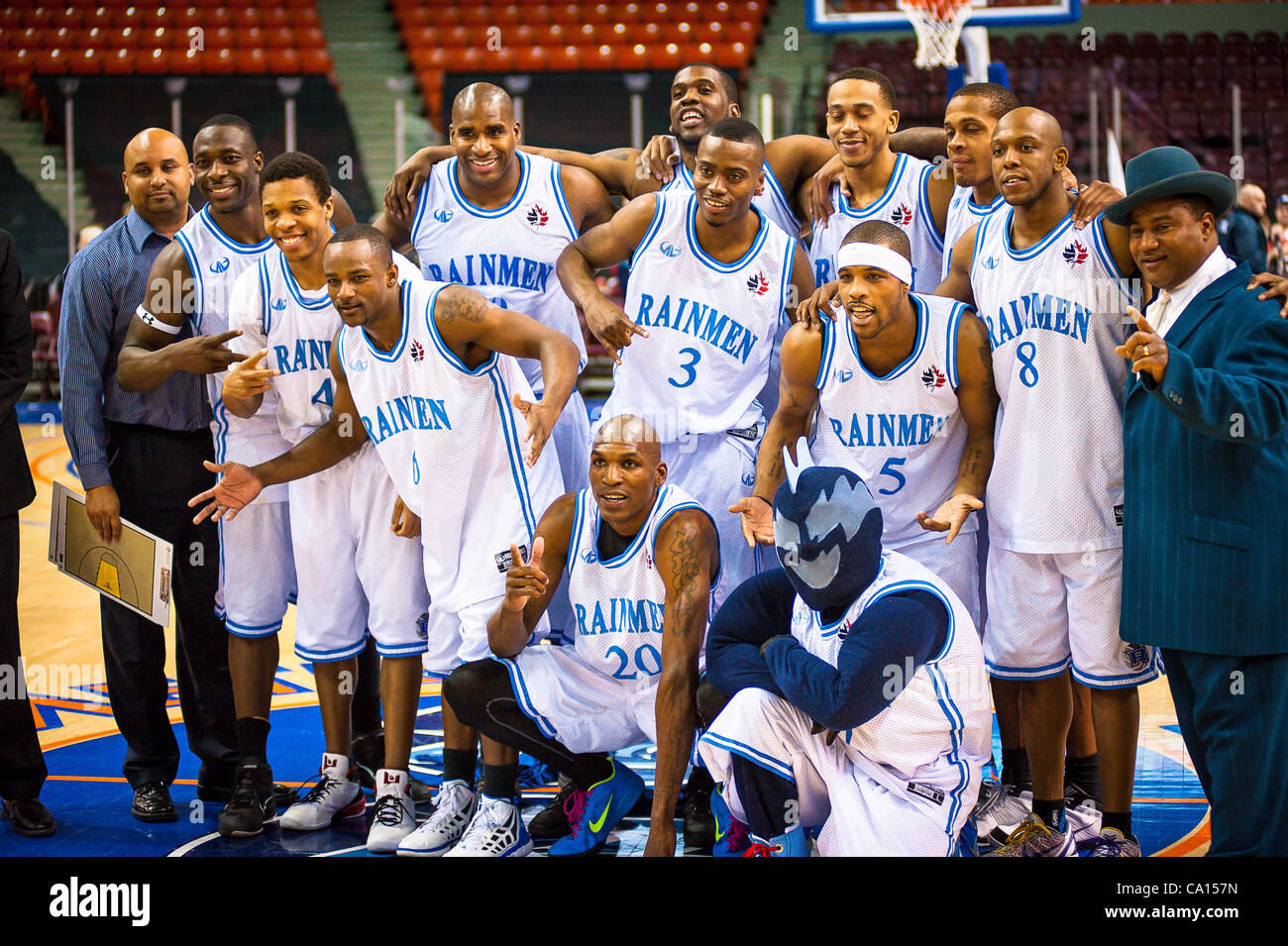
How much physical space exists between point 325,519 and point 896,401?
73.0 inches

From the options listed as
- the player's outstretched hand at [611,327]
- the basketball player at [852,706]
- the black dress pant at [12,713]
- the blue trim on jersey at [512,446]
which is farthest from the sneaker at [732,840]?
the black dress pant at [12,713]

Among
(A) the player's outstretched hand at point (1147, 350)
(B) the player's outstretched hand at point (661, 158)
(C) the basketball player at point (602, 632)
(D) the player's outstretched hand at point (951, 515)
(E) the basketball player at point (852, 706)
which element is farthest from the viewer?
(B) the player's outstretched hand at point (661, 158)

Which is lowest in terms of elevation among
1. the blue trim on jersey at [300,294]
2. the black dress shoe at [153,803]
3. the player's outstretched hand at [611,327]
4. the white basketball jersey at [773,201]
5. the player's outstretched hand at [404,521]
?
the black dress shoe at [153,803]

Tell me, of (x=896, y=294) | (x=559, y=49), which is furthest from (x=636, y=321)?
(x=559, y=49)

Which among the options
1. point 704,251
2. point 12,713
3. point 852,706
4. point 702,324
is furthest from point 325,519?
point 852,706

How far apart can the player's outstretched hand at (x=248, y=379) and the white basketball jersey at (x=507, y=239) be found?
2.70 ft

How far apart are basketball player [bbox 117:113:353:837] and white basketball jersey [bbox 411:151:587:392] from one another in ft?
1.97

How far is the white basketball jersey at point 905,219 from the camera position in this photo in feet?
14.0

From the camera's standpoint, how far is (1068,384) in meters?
3.62

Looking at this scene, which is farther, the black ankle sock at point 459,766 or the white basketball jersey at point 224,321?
the white basketball jersey at point 224,321

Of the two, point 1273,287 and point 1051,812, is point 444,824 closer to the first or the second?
point 1051,812

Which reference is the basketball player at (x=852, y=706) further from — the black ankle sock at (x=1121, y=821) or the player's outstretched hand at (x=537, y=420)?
the player's outstretched hand at (x=537, y=420)

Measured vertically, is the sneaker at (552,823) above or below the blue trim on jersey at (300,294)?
below
